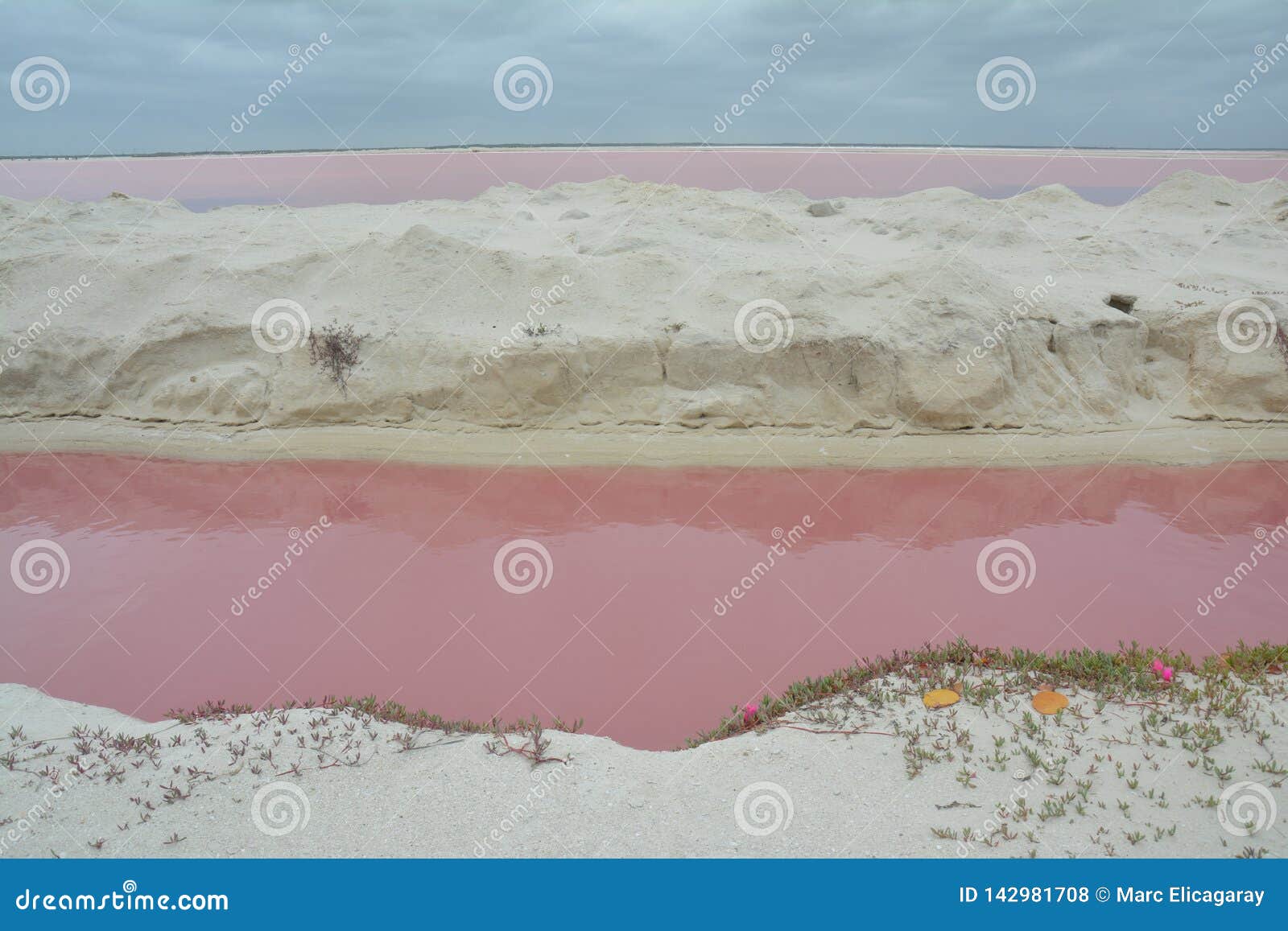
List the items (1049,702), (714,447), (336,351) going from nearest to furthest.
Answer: (1049,702) < (714,447) < (336,351)

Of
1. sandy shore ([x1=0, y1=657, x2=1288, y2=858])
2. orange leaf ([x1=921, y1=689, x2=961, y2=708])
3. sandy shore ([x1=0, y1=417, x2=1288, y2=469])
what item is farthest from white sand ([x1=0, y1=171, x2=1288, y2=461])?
sandy shore ([x1=0, y1=657, x2=1288, y2=858])

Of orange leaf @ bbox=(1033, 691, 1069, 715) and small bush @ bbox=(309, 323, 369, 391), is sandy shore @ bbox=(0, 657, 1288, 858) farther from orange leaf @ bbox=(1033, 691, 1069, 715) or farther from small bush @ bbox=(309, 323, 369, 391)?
small bush @ bbox=(309, 323, 369, 391)

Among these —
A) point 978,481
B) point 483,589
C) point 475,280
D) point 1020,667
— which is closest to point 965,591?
point 1020,667

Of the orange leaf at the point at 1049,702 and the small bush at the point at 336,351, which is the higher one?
the small bush at the point at 336,351

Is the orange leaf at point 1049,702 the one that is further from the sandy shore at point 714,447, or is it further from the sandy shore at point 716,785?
the sandy shore at point 714,447

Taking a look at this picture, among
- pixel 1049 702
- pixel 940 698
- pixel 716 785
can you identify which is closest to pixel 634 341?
pixel 940 698

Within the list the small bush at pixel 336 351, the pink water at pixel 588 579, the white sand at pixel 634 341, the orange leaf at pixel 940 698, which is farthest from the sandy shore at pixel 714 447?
the orange leaf at pixel 940 698

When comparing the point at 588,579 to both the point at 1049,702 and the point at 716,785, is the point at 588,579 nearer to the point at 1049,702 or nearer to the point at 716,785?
the point at 716,785
